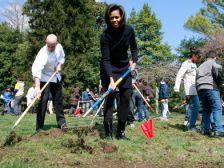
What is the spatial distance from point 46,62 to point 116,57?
4.97 feet

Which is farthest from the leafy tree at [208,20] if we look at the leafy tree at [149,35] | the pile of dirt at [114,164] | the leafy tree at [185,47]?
the pile of dirt at [114,164]

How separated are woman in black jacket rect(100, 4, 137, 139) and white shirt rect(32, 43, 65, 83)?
4.12ft

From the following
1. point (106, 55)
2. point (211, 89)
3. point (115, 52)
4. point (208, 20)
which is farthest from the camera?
point (208, 20)

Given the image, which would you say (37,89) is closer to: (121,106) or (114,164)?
(121,106)

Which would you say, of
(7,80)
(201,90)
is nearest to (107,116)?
(201,90)

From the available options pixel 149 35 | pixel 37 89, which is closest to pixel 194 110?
pixel 37 89

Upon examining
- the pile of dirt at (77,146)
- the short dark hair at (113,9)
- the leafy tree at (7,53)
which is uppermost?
the leafy tree at (7,53)

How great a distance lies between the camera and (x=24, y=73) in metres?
35.2

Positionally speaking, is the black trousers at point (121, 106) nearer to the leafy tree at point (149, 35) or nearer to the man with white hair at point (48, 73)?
the man with white hair at point (48, 73)

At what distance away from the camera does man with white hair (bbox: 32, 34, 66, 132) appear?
6.88m

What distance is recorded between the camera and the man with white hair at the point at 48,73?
6879 millimetres

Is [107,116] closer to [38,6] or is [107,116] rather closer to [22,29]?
[38,6]

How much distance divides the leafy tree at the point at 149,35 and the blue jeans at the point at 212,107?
1756 inches

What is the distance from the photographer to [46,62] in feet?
23.0
